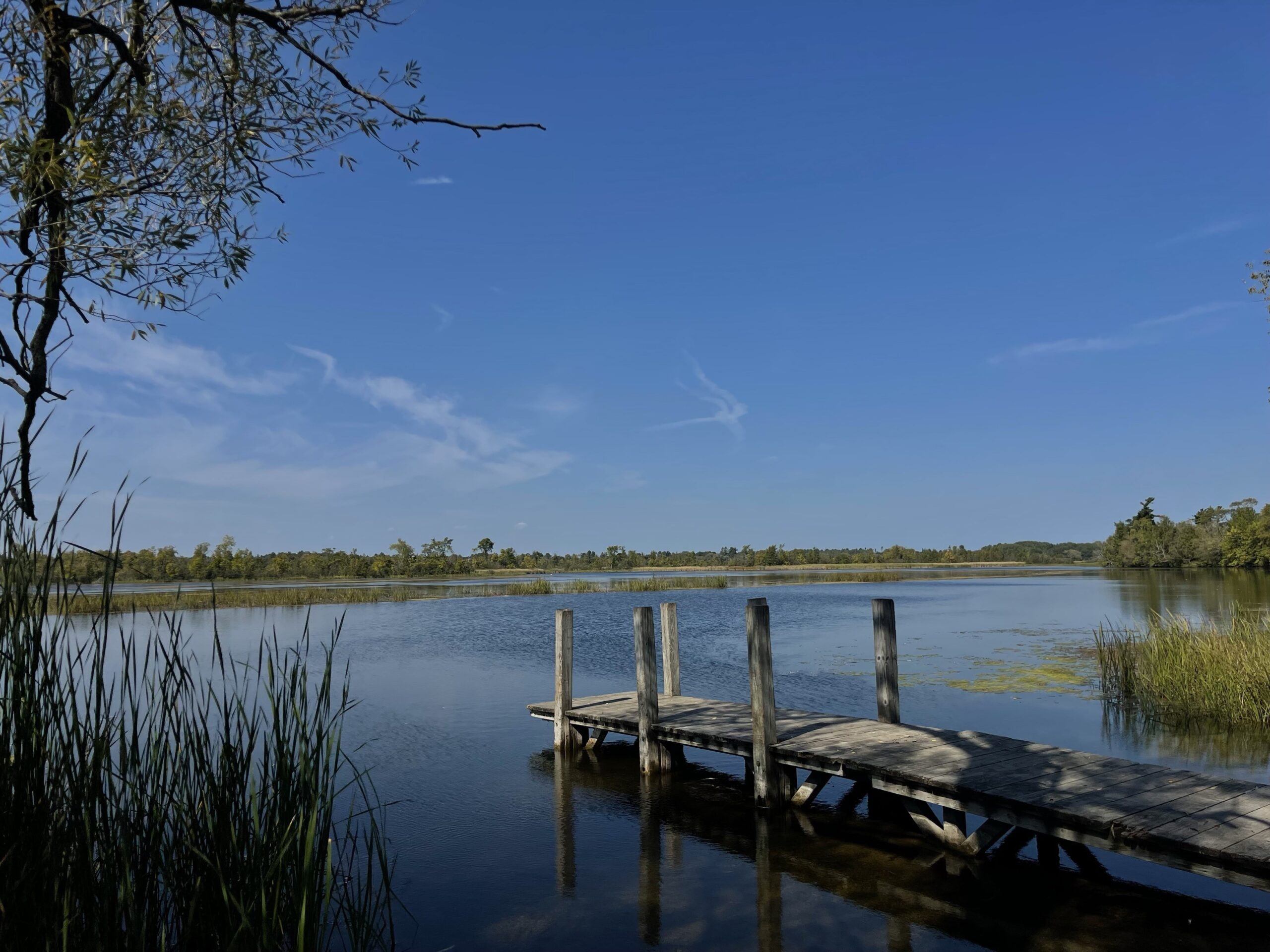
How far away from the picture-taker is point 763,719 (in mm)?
7516

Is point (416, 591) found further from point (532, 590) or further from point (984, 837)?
point (984, 837)

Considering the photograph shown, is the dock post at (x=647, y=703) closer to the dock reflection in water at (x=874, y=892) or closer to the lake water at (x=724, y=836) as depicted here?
the lake water at (x=724, y=836)

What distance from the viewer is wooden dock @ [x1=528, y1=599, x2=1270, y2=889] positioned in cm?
502

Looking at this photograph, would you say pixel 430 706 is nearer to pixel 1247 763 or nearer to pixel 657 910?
pixel 657 910

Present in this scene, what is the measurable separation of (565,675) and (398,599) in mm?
29618

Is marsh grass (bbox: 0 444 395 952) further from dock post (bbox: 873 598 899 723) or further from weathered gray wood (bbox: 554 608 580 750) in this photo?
weathered gray wood (bbox: 554 608 580 750)

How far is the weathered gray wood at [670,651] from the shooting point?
1074cm

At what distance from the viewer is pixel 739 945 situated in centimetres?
525

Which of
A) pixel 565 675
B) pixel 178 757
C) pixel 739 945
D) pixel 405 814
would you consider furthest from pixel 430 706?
pixel 178 757

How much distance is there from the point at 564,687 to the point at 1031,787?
5.54 m

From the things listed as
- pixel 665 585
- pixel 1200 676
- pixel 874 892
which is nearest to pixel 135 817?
pixel 874 892

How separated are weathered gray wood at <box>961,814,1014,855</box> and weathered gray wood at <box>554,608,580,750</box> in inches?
191

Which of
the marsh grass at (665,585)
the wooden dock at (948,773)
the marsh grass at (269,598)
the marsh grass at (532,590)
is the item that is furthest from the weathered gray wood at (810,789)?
the marsh grass at (665,585)

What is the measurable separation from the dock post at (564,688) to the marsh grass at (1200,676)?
777 cm
